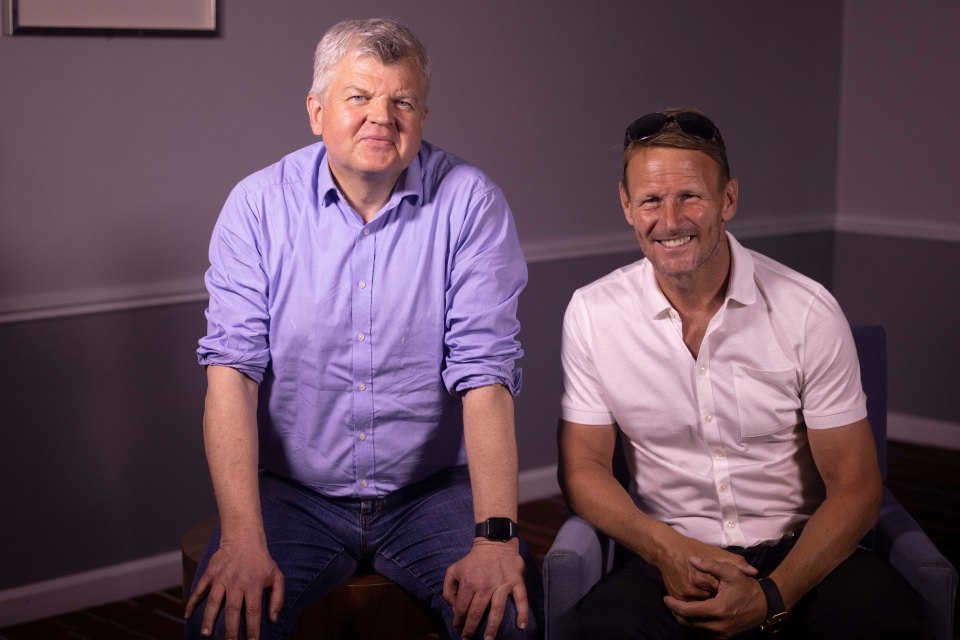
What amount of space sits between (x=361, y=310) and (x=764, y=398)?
31.4 inches

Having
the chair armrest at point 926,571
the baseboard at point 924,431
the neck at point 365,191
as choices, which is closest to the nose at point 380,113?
Result: the neck at point 365,191

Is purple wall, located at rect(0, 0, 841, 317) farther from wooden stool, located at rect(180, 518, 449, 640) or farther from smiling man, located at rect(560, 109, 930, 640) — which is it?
wooden stool, located at rect(180, 518, 449, 640)

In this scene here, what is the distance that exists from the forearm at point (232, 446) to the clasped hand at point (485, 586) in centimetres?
37

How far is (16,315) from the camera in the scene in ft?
10.4

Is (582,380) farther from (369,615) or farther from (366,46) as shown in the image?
(366,46)

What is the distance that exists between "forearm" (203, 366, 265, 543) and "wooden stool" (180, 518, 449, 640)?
0.67 feet

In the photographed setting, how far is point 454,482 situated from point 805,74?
334 cm

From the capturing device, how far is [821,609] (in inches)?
82.8

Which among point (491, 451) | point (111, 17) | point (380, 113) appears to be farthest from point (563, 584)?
point (111, 17)

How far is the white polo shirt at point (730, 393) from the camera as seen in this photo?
2.26m

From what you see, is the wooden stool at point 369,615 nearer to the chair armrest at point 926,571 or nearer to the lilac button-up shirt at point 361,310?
the lilac button-up shirt at point 361,310

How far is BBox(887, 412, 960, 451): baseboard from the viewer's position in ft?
16.3

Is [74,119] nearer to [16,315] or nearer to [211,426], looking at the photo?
[16,315]

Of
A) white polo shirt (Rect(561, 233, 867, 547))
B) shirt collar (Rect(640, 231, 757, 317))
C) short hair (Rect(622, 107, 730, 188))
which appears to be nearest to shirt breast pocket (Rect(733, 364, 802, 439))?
white polo shirt (Rect(561, 233, 867, 547))
